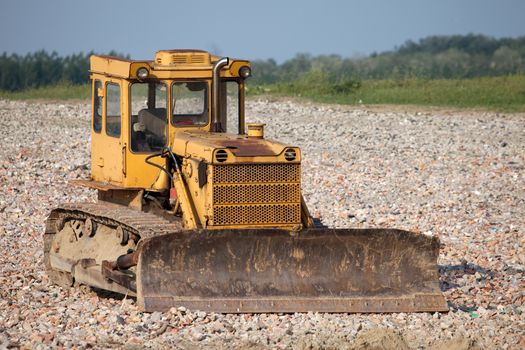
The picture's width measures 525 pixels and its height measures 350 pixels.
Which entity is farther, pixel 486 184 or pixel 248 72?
pixel 486 184

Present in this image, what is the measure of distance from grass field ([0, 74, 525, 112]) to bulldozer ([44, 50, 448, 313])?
1824 centimetres

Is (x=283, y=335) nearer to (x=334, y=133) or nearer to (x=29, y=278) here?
(x=29, y=278)

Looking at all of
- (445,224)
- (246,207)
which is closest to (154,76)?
(246,207)

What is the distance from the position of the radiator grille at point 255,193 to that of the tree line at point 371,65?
907 inches

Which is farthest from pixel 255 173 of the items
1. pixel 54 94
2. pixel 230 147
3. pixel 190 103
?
pixel 54 94

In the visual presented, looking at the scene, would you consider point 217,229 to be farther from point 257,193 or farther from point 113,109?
point 113,109

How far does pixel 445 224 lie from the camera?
16.6 m

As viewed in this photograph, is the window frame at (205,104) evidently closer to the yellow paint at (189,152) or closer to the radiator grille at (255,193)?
the yellow paint at (189,152)

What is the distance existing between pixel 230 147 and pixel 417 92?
73.3ft

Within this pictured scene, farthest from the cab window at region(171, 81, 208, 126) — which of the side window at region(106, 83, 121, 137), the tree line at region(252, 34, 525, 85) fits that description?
the tree line at region(252, 34, 525, 85)

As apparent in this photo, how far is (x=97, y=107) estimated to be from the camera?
1302 cm

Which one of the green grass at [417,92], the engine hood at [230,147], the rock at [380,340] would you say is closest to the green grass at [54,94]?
the green grass at [417,92]

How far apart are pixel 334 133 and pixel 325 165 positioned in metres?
3.38

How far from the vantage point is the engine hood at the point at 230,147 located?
11.1 m
